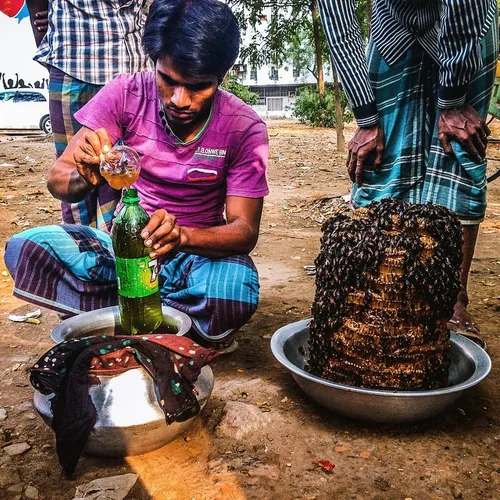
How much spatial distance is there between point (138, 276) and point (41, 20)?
82.7 inches

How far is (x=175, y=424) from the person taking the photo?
186 centimetres

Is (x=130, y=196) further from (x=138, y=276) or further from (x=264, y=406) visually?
(x=264, y=406)

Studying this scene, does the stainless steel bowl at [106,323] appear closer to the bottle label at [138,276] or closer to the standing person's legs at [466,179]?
the bottle label at [138,276]

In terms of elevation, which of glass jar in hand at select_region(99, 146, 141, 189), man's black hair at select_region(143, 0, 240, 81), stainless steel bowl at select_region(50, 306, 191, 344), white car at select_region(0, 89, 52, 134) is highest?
man's black hair at select_region(143, 0, 240, 81)

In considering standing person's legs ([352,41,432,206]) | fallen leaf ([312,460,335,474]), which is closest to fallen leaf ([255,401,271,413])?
fallen leaf ([312,460,335,474])

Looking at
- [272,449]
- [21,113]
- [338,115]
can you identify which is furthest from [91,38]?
[21,113]

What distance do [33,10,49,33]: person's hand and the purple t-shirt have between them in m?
1.18

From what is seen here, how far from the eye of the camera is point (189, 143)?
2496mm

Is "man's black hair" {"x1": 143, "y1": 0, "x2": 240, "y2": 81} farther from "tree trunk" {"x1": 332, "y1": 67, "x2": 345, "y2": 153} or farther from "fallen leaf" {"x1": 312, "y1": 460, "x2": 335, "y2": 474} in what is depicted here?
"tree trunk" {"x1": 332, "y1": 67, "x2": 345, "y2": 153}

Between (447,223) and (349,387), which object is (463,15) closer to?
(447,223)

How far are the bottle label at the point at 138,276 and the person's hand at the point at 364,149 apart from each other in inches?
43.0

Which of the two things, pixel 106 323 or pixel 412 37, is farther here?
pixel 412 37

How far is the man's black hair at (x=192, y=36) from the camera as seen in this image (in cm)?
221

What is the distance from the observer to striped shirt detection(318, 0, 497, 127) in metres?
2.19
